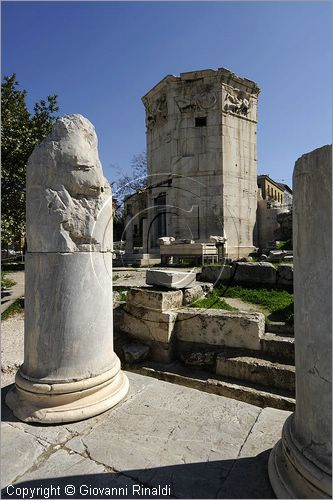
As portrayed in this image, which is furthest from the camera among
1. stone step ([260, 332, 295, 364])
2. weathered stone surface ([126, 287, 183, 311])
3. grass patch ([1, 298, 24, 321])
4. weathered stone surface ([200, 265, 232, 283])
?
weathered stone surface ([200, 265, 232, 283])

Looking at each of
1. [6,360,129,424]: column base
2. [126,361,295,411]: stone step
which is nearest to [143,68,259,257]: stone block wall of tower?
[126,361,295,411]: stone step

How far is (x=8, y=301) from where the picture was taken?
24.1 feet

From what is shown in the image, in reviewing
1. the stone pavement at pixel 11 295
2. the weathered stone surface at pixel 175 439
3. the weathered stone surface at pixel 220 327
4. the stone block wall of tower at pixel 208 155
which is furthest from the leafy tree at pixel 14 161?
the stone block wall of tower at pixel 208 155

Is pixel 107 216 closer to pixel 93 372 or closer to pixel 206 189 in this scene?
pixel 93 372

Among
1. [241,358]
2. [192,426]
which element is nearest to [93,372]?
[192,426]

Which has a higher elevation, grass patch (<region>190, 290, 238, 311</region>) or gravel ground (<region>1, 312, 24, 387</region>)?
grass patch (<region>190, 290, 238, 311</region>)

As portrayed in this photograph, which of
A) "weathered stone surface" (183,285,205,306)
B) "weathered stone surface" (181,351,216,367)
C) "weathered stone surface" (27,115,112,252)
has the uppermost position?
"weathered stone surface" (27,115,112,252)

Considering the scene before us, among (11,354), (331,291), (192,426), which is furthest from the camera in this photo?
(11,354)

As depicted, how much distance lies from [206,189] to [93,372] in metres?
13.3

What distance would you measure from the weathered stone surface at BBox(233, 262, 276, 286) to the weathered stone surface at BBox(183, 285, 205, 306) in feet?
5.40

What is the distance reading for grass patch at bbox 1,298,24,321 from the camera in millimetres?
6664

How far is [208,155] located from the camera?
14.8m

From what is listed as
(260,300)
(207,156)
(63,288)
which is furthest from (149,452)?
(207,156)

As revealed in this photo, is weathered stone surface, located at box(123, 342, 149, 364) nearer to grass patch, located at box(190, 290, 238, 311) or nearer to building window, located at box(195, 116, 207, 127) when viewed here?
grass patch, located at box(190, 290, 238, 311)
